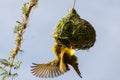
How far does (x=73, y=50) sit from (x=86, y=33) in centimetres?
23

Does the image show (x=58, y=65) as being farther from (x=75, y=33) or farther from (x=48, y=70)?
(x=75, y=33)

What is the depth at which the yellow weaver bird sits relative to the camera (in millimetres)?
10406

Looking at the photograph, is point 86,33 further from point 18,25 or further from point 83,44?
point 18,25

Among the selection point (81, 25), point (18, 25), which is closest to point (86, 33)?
point (81, 25)

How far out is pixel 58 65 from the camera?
10.6m

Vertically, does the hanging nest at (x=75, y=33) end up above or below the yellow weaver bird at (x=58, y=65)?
above

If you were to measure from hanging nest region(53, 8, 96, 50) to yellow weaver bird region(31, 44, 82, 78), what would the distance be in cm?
9

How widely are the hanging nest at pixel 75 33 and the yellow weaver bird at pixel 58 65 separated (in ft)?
0.29

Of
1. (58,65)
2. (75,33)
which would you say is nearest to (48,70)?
(58,65)

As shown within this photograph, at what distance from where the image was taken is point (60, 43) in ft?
34.3

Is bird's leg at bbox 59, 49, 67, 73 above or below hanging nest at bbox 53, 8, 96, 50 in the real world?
below

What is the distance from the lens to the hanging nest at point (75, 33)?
33.8 feet

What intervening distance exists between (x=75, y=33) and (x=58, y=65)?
470 millimetres

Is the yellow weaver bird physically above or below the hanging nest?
below
